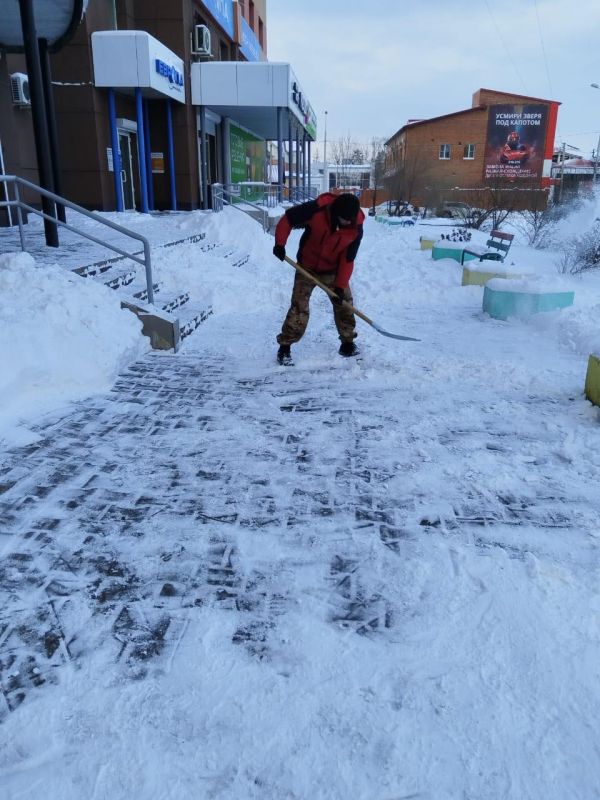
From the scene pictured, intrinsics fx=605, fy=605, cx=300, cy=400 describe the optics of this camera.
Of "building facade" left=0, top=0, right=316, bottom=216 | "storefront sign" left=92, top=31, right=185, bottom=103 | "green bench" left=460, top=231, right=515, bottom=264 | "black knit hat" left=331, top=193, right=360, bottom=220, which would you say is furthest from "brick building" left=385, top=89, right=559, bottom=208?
"black knit hat" left=331, top=193, right=360, bottom=220

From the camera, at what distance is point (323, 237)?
528 centimetres

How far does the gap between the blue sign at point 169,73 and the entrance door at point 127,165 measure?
2.02 meters

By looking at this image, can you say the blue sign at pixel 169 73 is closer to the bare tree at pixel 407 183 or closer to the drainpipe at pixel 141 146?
the drainpipe at pixel 141 146

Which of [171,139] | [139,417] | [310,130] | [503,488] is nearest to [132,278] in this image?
[139,417]

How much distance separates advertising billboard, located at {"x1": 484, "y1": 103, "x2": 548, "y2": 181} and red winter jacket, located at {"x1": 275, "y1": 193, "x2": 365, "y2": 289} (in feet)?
164

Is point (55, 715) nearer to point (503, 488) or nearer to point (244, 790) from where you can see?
point (244, 790)

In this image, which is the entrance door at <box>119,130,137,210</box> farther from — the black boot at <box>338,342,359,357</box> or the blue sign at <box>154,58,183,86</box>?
the black boot at <box>338,342,359,357</box>

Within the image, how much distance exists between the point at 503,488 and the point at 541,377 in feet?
7.02

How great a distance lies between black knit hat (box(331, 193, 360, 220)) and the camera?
496 cm

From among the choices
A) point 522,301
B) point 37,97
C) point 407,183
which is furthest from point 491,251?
point 407,183

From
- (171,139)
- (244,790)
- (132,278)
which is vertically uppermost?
(171,139)

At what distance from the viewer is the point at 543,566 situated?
2.52 meters

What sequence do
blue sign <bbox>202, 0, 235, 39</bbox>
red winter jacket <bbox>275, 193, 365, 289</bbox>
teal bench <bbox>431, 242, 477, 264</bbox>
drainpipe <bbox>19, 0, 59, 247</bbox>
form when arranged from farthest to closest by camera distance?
blue sign <bbox>202, 0, 235, 39</bbox>
teal bench <bbox>431, 242, 477, 264</bbox>
drainpipe <bbox>19, 0, 59, 247</bbox>
red winter jacket <bbox>275, 193, 365, 289</bbox>

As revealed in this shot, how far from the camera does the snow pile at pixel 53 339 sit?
4.11m
